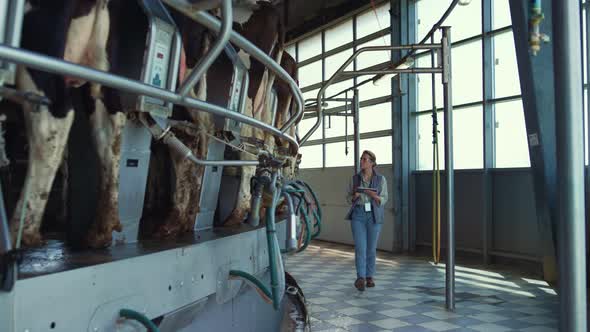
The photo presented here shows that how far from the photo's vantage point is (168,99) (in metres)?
1.27

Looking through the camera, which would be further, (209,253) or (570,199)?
(209,253)

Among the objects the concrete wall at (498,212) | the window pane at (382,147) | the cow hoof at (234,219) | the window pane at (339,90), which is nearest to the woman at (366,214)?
the concrete wall at (498,212)

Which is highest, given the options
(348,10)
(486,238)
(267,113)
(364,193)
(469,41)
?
(348,10)

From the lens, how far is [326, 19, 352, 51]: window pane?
1082cm

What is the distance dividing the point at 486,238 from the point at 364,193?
9.63 ft

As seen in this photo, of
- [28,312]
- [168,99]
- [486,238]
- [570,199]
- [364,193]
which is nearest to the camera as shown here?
[28,312]

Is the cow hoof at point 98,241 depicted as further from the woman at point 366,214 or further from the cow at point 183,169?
the woman at point 366,214

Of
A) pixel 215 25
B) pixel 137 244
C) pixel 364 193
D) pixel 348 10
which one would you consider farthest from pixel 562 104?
pixel 348 10

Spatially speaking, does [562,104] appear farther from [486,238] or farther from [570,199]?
[486,238]

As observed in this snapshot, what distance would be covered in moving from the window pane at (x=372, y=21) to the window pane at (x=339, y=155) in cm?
226

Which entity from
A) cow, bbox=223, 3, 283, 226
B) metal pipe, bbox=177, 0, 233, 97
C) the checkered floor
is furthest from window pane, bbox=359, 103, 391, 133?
metal pipe, bbox=177, 0, 233, 97

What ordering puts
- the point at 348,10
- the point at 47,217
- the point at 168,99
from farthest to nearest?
→ the point at 348,10
the point at 47,217
the point at 168,99

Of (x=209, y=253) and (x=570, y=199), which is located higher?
(x=570, y=199)

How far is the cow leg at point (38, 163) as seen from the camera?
1.57m
